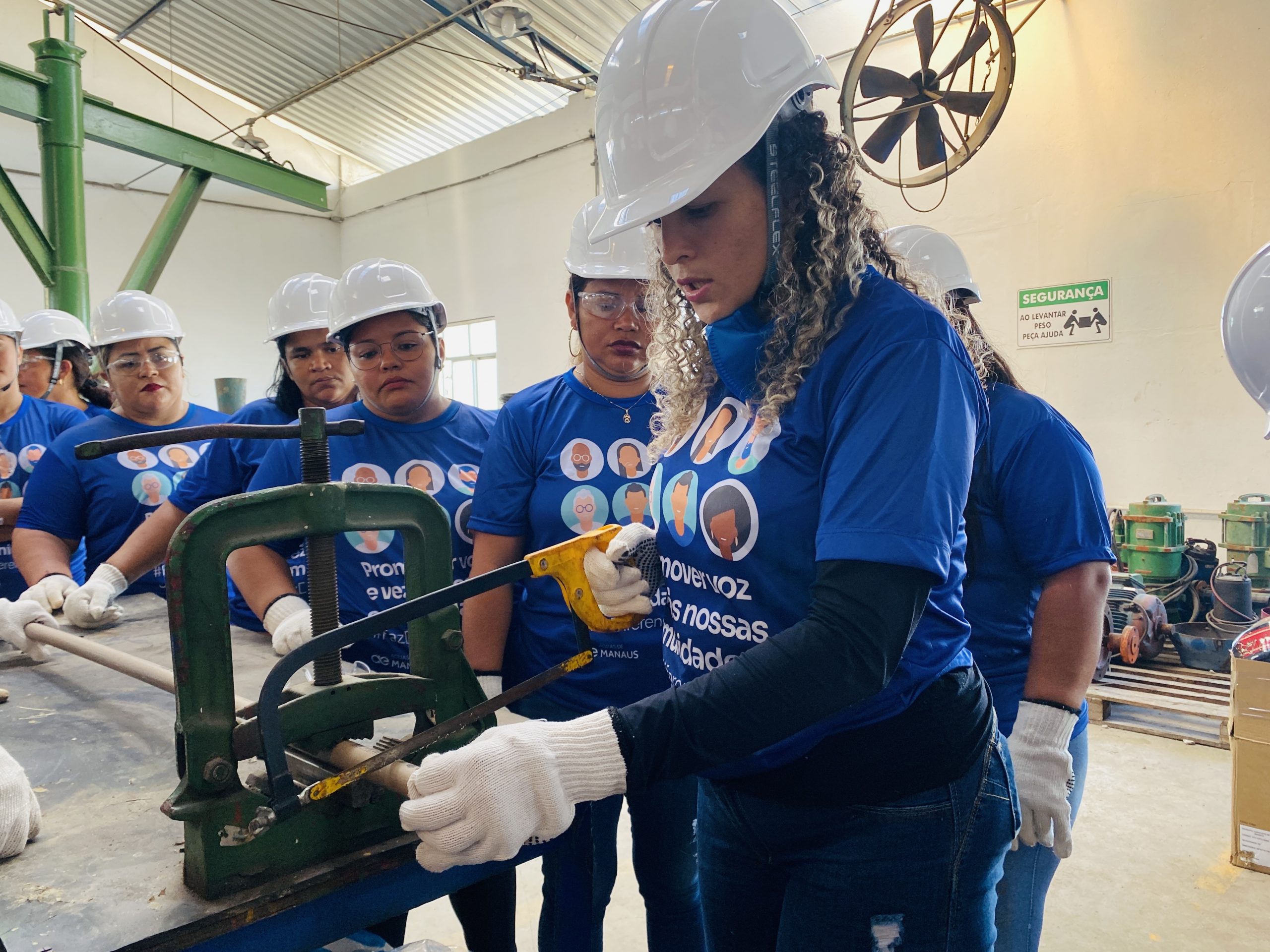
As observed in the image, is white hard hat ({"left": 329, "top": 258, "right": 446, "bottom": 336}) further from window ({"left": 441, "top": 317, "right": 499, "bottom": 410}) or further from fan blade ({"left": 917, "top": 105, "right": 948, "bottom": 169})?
window ({"left": 441, "top": 317, "right": 499, "bottom": 410})

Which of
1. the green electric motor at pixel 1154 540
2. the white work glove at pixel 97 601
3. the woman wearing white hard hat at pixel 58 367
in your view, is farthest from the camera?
the green electric motor at pixel 1154 540

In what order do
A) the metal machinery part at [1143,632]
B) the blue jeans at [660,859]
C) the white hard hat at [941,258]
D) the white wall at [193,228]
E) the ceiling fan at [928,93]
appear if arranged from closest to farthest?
the blue jeans at [660,859] → the white hard hat at [941,258] → the ceiling fan at [928,93] → the metal machinery part at [1143,632] → the white wall at [193,228]

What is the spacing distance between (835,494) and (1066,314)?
5403 mm

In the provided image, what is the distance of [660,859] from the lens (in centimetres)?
170

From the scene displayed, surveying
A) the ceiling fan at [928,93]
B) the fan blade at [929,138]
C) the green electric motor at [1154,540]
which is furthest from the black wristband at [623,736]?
the green electric motor at [1154,540]

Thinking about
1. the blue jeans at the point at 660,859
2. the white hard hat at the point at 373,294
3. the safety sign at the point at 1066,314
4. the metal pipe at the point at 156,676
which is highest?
the safety sign at the point at 1066,314

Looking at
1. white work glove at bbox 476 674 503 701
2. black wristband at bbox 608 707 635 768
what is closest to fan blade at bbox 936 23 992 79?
white work glove at bbox 476 674 503 701

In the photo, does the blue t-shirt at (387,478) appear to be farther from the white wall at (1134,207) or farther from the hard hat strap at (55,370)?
the white wall at (1134,207)

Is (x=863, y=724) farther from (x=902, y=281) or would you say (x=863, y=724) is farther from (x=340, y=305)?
(x=340, y=305)

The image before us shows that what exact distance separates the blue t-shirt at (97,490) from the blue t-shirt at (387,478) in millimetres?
764

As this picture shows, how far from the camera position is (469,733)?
116 centimetres

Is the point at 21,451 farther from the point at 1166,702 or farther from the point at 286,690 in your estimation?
the point at 1166,702

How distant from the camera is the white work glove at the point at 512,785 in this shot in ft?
2.66

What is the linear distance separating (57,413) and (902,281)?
10.7ft
